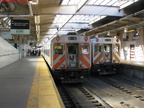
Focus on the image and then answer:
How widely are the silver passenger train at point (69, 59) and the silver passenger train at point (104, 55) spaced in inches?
133

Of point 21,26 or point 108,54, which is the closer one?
point 21,26

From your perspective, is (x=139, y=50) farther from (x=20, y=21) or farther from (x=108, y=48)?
(x=20, y=21)

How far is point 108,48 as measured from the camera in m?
13.3

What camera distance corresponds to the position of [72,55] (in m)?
9.77

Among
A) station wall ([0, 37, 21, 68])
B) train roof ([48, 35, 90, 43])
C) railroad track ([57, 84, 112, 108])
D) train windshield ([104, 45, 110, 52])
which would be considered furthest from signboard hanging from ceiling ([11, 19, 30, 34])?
train windshield ([104, 45, 110, 52])

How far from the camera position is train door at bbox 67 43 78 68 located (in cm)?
973

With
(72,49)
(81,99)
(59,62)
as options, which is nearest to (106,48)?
(72,49)

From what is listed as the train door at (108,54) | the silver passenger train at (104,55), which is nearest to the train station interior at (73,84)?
the silver passenger train at (104,55)

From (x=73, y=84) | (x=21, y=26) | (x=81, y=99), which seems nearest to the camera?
(x=81, y=99)

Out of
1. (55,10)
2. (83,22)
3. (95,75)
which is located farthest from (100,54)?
(83,22)

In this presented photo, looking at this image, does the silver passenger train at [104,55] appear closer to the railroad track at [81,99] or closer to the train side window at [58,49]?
the railroad track at [81,99]

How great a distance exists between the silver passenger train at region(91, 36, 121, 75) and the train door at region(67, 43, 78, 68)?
11.3ft

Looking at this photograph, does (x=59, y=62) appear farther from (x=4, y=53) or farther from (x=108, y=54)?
(x=4, y=53)

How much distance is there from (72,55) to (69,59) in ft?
0.96
